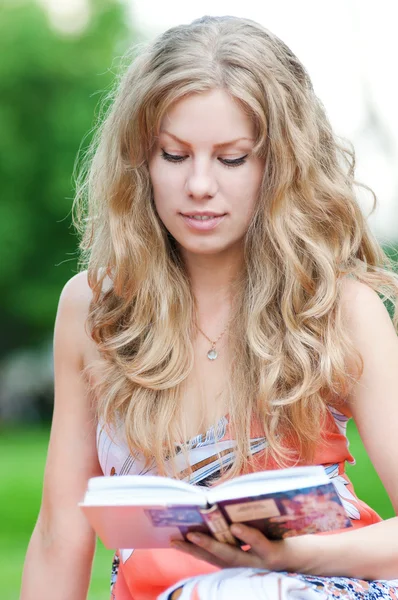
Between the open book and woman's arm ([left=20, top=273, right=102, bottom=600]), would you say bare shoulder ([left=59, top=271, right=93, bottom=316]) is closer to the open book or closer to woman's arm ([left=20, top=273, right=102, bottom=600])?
→ woman's arm ([left=20, top=273, right=102, bottom=600])

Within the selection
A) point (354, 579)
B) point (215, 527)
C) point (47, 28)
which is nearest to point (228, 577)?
point (215, 527)

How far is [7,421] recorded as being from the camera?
28641 millimetres

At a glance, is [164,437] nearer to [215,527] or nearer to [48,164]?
[215,527]

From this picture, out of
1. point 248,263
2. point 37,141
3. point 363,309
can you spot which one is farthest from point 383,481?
point 37,141

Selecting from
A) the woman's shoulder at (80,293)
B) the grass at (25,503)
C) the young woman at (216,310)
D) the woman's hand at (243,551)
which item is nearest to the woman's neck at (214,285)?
the young woman at (216,310)

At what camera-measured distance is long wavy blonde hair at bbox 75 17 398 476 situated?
2.70 metres

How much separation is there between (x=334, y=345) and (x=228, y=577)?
724 mm

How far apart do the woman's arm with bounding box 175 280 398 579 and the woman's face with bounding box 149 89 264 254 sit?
14.9 inches

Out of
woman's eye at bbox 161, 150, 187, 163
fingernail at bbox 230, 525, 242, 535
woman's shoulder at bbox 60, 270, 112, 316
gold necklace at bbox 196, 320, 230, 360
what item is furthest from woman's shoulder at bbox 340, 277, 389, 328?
fingernail at bbox 230, 525, 242, 535

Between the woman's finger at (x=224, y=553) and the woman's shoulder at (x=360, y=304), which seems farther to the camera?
the woman's shoulder at (x=360, y=304)

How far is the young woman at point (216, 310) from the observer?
267cm

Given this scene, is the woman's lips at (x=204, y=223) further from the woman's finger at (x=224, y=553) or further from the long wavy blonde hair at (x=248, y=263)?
the woman's finger at (x=224, y=553)

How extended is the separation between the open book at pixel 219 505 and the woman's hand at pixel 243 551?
20 mm

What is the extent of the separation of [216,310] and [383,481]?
668 mm
